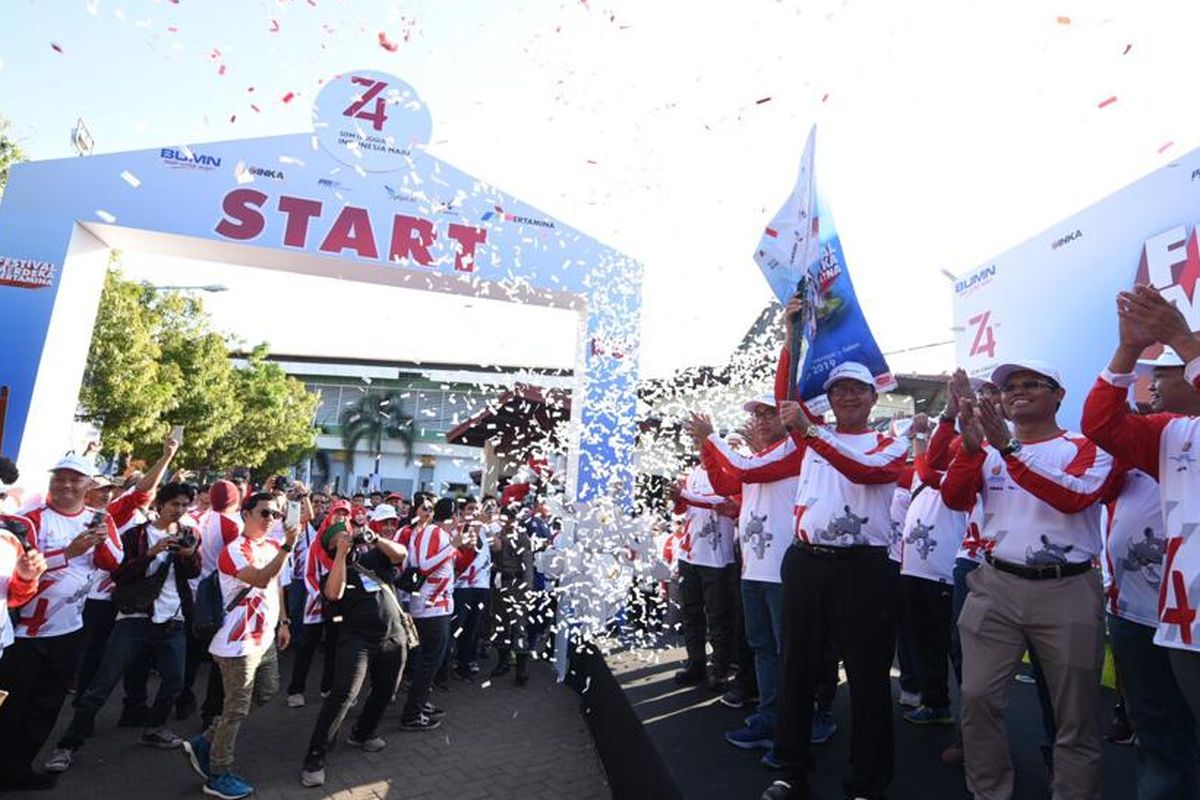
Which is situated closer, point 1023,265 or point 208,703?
point 208,703

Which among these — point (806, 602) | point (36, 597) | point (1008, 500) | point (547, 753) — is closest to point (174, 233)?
point (36, 597)

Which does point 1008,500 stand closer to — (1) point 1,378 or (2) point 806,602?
(2) point 806,602

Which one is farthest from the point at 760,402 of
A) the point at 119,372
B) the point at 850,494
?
the point at 119,372

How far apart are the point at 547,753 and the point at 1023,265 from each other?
6.01 meters

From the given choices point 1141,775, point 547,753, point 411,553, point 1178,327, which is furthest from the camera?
point 411,553

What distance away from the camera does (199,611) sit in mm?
4648

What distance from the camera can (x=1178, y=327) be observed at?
7.39ft

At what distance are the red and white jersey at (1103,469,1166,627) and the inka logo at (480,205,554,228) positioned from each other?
5.38m

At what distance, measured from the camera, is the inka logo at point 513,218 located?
7.07 metres

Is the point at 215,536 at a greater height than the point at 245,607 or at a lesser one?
greater

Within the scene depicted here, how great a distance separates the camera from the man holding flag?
3117 mm

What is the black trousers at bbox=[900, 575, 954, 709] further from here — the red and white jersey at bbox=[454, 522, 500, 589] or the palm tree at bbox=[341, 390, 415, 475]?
the palm tree at bbox=[341, 390, 415, 475]

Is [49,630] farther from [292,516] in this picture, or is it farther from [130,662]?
[292,516]

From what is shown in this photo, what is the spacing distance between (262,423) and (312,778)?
92.5 feet
